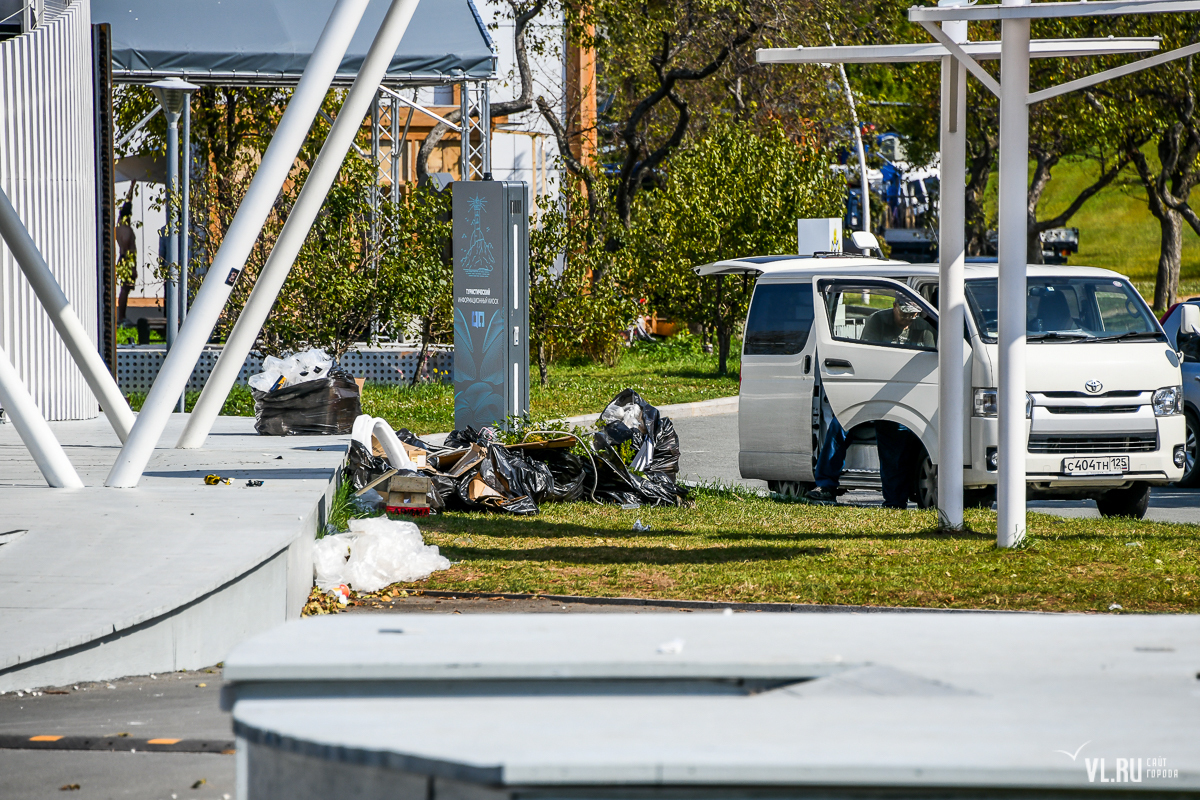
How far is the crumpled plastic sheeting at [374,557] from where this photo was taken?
296 inches

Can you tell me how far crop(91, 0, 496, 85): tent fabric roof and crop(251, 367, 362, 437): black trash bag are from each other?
25.8 feet

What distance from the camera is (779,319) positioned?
37.1 feet

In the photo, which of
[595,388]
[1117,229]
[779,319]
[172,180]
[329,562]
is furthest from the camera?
[1117,229]

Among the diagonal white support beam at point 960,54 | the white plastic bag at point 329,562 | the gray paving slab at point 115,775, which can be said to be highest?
the diagonal white support beam at point 960,54

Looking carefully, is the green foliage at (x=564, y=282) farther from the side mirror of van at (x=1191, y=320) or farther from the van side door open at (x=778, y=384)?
the side mirror of van at (x=1191, y=320)

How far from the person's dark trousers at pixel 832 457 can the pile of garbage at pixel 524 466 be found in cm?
116

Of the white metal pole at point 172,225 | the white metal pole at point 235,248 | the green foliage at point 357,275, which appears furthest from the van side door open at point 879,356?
the white metal pole at point 172,225

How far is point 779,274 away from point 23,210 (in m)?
6.79

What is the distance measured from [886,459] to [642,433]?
2.01m

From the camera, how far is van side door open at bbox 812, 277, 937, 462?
10.5 meters

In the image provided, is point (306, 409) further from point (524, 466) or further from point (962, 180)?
point (962, 180)

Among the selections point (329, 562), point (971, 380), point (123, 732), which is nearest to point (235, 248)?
point (329, 562)

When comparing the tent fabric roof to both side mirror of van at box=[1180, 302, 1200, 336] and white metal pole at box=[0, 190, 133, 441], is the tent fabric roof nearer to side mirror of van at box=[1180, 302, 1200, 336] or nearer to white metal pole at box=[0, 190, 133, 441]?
white metal pole at box=[0, 190, 133, 441]

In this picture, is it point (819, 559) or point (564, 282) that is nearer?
point (819, 559)
